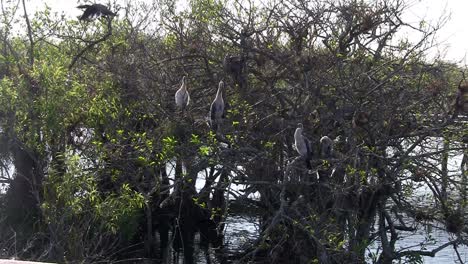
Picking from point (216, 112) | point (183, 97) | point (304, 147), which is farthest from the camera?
point (183, 97)

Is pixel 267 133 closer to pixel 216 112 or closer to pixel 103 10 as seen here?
pixel 216 112

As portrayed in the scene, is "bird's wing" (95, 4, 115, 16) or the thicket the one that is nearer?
the thicket

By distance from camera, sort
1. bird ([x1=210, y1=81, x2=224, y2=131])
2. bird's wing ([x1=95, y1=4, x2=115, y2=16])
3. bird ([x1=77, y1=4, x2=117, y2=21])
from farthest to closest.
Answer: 1. bird ([x1=77, y1=4, x2=117, y2=21])
2. bird's wing ([x1=95, y1=4, x2=115, y2=16])
3. bird ([x1=210, y1=81, x2=224, y2=131])

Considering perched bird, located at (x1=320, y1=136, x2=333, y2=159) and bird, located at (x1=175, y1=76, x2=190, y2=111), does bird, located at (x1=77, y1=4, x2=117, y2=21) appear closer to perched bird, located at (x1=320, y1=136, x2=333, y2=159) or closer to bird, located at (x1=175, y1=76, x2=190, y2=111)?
bird, located at (x1=175, y1=76, x2=190, y2=111)

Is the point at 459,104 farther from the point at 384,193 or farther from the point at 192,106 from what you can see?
the point at 192,106

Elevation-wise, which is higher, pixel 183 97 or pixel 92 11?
pixel 92 11

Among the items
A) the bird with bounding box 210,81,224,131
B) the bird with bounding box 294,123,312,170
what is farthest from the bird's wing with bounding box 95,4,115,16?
the bird with bounding box 294,123,312,170

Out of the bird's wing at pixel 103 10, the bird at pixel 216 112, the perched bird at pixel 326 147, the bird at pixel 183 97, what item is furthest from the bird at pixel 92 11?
the perched bird at pixel 326 147

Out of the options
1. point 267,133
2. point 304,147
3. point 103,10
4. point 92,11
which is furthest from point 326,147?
point 92,11

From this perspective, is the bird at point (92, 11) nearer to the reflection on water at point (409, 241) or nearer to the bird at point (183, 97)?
the bird at point (183, 97)

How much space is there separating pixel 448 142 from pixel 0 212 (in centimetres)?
801

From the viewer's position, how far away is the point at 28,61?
13.8 m

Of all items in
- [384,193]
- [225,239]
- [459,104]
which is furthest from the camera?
[225,239]

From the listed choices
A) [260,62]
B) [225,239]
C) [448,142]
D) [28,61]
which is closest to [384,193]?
[448,142]
